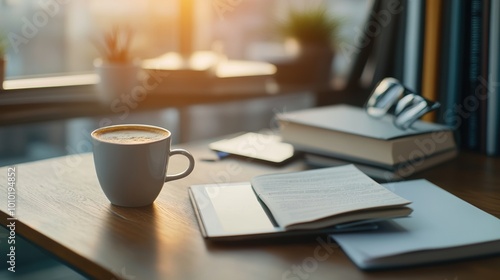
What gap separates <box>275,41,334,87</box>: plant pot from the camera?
1.65m

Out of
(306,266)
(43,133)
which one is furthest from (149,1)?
(306,266)

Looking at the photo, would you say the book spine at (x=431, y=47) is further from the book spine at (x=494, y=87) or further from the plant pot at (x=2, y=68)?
the plant pot at (x=2, y=68)

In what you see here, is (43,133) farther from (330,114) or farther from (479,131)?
(479,131)

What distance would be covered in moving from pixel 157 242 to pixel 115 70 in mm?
744

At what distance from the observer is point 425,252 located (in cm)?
65

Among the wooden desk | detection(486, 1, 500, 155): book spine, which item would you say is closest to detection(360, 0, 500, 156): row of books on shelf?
detection(486, 1, 500, 155): book spine

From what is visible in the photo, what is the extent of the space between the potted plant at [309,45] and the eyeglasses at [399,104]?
0.53 m

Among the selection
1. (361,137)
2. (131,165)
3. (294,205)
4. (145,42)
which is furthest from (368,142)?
(145,42)

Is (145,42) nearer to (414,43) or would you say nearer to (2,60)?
(2,60)

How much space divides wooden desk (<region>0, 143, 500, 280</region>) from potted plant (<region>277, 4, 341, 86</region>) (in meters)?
0.75

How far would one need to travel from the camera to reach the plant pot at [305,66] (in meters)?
1.65

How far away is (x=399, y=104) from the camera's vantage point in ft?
3.47

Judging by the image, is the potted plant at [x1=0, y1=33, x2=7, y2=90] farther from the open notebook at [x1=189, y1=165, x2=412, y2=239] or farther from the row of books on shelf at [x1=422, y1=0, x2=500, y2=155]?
the row of books on shelf at [x1=422, y1=0, x2=500, y2=155]

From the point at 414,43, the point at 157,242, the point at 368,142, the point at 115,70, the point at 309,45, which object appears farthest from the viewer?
the point at 309,45
